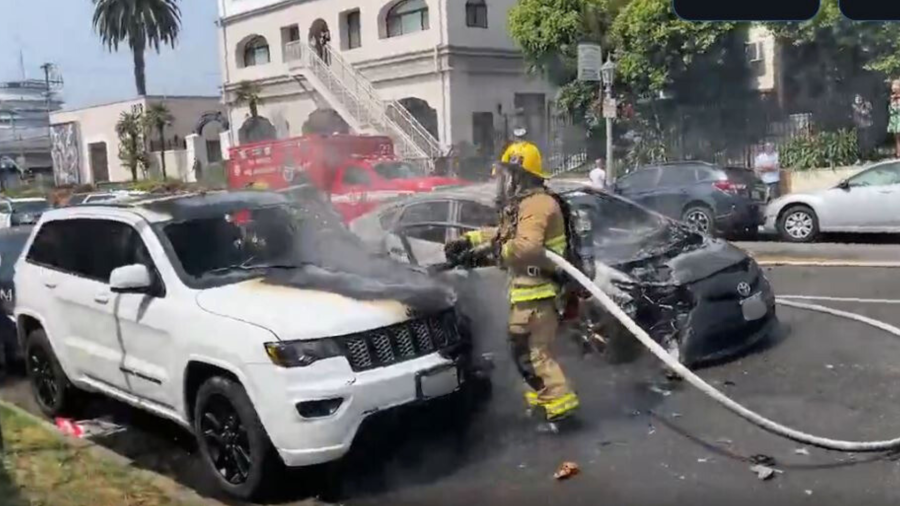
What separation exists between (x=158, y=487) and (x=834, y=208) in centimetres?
971

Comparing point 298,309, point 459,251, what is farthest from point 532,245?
point 298,309

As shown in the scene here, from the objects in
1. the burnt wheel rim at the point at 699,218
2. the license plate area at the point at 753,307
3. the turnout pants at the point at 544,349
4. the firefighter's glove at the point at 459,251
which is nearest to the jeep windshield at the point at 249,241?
the firefighter's glove at the point at 459,251

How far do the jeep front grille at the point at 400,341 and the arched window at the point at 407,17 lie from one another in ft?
6.33

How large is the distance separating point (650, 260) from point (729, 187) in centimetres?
350

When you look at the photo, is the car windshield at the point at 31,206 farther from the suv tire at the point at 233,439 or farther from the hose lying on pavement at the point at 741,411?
Answer: the hose lying on pavement at the point at 741,411

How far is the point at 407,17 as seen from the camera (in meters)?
5.57

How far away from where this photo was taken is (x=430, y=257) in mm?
5883

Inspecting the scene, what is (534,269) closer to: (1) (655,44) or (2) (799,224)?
(1) (655,44)

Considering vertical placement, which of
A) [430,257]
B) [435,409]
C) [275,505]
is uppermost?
[430,257]

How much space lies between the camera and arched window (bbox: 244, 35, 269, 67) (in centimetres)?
573

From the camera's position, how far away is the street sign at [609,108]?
5785 millimetres

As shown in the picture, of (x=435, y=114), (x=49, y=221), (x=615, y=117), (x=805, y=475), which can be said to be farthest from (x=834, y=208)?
(x=49, y=221)

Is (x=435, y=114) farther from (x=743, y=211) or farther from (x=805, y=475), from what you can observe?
(x=743, y=211)

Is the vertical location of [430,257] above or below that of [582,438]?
above
